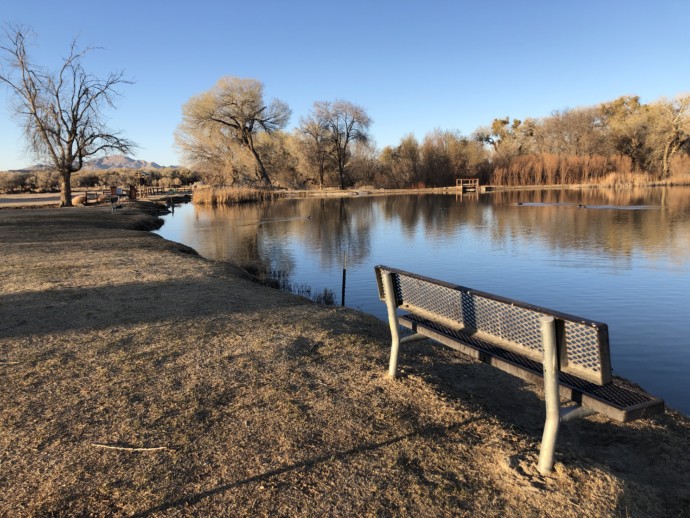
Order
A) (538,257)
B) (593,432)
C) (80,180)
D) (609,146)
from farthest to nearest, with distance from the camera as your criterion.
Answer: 1. (80,180)
2. (609,146)
3. (538,257)
4. (593,432)

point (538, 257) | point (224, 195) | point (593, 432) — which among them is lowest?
point (593, 432)

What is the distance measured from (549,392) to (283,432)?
6.32ft

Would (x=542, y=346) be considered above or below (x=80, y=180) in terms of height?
below

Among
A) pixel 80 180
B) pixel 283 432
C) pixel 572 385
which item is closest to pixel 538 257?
pixel 572 385

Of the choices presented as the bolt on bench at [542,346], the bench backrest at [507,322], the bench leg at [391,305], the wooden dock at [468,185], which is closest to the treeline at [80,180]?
the wooden dock at [468,185]

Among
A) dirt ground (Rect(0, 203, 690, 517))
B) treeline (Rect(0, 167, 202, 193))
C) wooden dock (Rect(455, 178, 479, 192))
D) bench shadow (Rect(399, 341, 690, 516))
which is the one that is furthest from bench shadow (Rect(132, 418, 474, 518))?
wooden dock (Rect(455, 178, 479, 192))

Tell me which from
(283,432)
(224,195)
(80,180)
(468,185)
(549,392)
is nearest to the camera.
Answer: (549,392)

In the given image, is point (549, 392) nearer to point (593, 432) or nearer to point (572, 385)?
point (572, 385)

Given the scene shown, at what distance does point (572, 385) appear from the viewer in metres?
2.97

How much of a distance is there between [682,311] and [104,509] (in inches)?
409

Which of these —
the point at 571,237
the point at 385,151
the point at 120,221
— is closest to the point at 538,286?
the point at 571,237

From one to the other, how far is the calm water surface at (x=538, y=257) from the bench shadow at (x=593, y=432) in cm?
191

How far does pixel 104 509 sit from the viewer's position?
270 cm

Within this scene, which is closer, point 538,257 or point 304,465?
point 304,465
